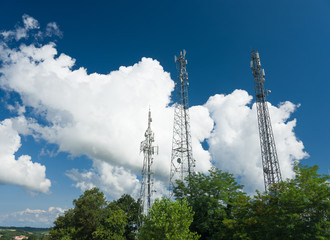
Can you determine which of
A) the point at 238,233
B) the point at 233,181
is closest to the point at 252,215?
the point at 238,233

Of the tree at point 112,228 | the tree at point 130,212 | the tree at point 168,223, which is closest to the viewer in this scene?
the tree at point 168,223

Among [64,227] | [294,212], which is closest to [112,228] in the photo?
[64,227]

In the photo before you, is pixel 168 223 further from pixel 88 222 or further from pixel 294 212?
pixel 88 222

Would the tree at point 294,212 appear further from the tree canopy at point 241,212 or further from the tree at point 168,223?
the tree at point 168,223

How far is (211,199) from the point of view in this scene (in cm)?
2862

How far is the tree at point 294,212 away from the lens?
58.2 feet

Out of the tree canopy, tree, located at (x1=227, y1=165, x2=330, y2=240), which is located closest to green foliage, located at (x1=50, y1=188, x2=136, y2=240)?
the tree canopy

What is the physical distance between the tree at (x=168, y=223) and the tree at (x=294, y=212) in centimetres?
554

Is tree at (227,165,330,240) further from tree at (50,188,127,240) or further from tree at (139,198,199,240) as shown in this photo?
tree at (50,188,127,240)

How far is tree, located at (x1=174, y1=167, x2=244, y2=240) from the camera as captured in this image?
1104 inches

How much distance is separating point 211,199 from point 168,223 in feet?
24.6

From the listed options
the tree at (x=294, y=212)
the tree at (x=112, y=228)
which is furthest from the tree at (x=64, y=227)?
the tree at (x=294, y=212)

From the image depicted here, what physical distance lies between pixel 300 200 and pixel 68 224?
45.5 metres

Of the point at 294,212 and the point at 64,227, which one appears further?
the point at 64,227
